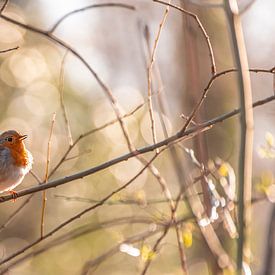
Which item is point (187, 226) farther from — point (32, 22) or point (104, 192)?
point (32, 22)

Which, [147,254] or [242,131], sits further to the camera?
[147,254]

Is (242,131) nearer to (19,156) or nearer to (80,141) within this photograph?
(19,156)

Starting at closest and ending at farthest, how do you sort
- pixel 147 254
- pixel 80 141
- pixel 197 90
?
pixel 197 90
pixel 147 254
pixel 80 141

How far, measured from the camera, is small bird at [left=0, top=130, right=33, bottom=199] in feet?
18.6

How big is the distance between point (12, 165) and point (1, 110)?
13.1ft

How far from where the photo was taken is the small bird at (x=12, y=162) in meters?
5.67

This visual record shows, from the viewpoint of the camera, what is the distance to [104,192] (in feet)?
31.4

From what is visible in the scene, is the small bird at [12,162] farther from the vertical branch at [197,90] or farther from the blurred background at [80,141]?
the blurred background at [80,141]

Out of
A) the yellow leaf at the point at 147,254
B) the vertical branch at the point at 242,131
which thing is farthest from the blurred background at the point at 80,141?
the vertical branch at the point at 242,131

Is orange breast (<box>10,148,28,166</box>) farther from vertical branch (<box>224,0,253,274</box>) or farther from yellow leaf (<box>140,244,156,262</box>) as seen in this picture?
vertical branch (<box>224,0,253,274</box>)

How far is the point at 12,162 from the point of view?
19.2 feet

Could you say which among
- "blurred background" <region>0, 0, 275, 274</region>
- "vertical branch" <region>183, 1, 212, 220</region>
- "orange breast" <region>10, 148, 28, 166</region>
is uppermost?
"vertical branch" <region>183, 1, 212, 220</region>

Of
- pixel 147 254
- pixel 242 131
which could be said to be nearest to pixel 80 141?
pixel 147 254

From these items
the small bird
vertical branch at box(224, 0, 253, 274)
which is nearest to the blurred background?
the small bird
